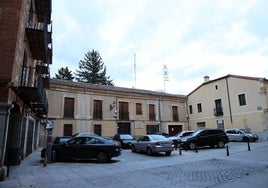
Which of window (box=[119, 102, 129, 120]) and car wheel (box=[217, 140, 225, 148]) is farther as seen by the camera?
window (box=[119, 102, 129, 120])

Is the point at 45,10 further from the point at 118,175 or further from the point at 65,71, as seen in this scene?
the point at 65,71

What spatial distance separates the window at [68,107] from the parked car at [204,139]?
13.2 metres

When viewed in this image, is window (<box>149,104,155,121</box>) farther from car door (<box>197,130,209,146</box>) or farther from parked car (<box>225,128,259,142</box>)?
car door (<box>197,130,209,146</box>)

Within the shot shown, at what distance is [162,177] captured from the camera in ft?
25.8

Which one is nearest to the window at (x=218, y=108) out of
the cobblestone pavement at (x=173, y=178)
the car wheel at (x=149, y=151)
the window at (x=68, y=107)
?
the car wheel at (x=149, y=151)

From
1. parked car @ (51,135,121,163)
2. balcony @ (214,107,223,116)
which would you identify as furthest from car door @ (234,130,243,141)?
parked car @ (51,135,121,163)

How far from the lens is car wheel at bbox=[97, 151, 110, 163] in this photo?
38.5 ft

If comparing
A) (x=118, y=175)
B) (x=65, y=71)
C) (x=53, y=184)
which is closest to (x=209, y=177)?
(x=118, y=175)

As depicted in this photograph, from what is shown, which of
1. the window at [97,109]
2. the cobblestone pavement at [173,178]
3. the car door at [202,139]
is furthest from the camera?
the window at [97,109]

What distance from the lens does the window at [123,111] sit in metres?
28.0

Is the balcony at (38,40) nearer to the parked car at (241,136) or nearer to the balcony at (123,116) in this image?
the balcony at (123,116)

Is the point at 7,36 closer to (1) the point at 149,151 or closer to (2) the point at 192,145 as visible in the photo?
(1) the point at 149,151

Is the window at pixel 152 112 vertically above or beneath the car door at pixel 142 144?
above

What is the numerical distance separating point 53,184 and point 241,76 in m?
26.5
